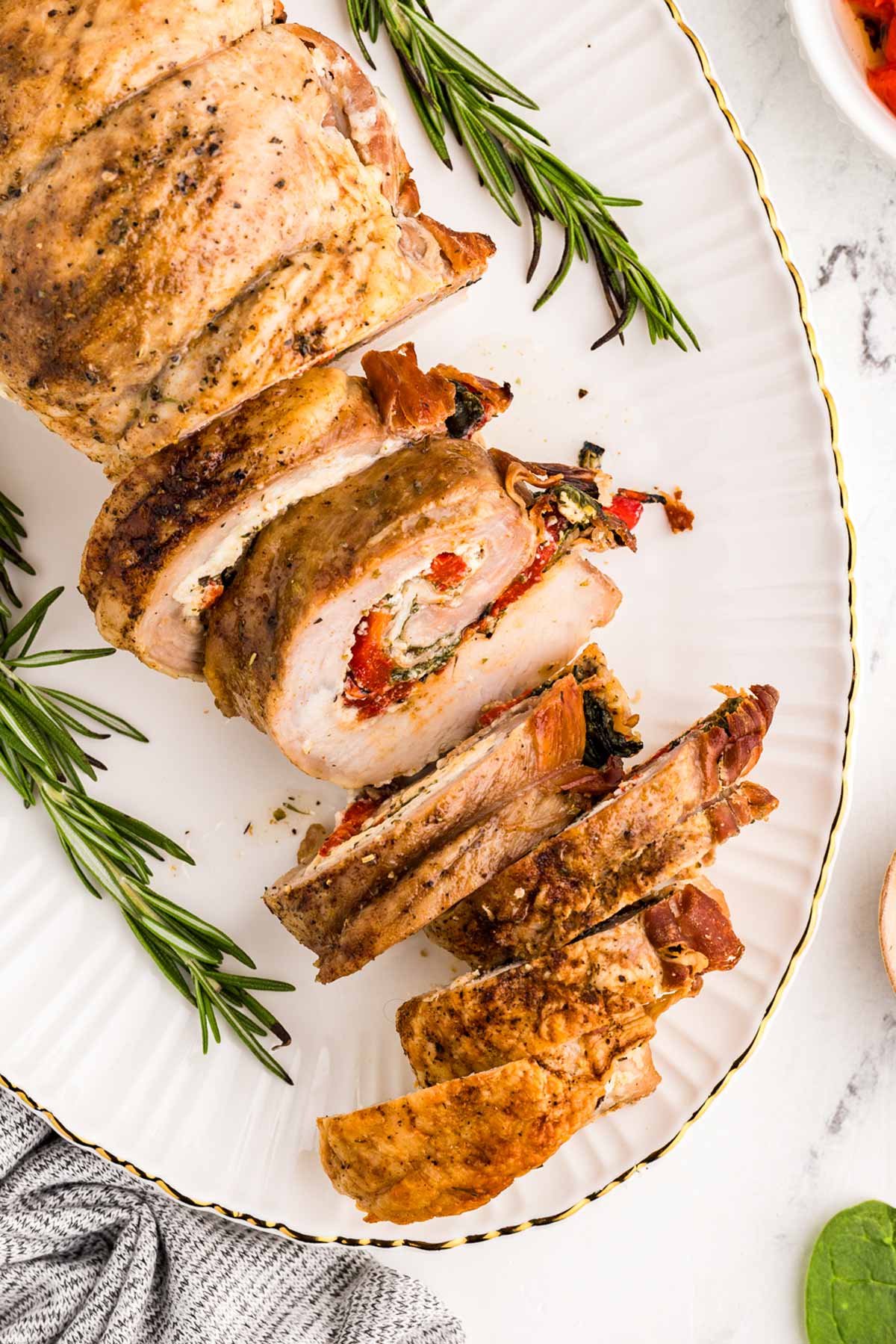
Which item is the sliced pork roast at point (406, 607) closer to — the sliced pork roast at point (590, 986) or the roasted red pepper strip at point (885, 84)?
the sliced pork roast at point (590, 986)

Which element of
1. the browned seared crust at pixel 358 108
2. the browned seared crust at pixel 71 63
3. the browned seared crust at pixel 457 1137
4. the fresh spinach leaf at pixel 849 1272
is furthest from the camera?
the fresh spinach leaf at pixel 849 1272

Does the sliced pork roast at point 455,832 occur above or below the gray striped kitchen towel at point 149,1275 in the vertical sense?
above

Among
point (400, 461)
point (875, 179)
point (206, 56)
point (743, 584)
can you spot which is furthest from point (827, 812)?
point (206, 56)

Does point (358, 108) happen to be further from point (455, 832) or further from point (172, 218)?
point (455, 832)

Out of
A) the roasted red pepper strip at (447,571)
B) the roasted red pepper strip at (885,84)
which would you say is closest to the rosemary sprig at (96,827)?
the roasted red pepper strip at (447,571)

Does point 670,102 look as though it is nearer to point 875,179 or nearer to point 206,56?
point 875,179

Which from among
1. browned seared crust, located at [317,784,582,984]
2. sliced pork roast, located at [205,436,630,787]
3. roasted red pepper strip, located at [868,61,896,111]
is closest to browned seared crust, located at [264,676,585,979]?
browned seared crust, located at [317,784,582,984]
